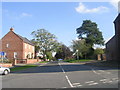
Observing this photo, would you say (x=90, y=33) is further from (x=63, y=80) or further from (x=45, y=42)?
(x=63, y=80)

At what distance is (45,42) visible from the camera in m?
81.8

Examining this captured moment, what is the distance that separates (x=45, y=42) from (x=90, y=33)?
68.0ft

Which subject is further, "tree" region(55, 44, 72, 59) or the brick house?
"tree" region(55, 44, 72, 59)

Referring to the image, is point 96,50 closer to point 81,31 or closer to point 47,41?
point 81,31

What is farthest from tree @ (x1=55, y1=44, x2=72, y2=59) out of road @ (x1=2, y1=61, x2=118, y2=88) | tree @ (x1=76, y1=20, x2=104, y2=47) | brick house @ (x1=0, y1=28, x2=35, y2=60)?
road @ (x1=2, y1=61, x2=118, y2=88)

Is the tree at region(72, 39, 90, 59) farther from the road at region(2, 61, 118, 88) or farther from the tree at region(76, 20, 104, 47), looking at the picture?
the road at region(2, 61, 118, 88)

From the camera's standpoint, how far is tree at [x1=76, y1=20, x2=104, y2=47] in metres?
82.8

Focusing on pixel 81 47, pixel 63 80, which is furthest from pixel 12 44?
pixel 63 80

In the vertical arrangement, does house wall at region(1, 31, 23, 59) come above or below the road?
above

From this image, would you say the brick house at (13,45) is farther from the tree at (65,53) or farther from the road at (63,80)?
the tree at (65,53)

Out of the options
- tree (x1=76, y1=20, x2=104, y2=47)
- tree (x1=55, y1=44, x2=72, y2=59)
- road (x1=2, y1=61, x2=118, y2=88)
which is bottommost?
road (x1=2, y1=61, x2=118, y2=88)

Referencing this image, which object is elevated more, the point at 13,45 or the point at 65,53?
the point at 13,45

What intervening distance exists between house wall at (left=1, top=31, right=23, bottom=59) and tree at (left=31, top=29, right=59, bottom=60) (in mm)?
20466

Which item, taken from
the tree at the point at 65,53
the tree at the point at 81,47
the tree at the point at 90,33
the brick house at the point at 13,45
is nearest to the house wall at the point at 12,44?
the brick house at the point at 13,45
